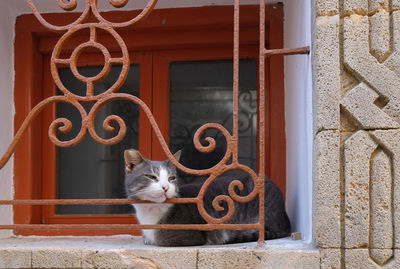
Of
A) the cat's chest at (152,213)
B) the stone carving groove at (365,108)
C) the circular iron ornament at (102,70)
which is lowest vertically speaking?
the cat's chest at (152,213)

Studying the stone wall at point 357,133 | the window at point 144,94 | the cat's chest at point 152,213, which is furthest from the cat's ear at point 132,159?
the stone wall at point 357,133

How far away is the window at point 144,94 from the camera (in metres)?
3.52

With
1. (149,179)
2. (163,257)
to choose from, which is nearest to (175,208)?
(149,179)

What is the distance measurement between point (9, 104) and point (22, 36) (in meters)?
0.53

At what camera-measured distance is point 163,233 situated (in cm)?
269

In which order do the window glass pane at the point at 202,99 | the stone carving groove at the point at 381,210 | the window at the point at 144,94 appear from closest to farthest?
the stone carving groove at the point at 381,210 → the window at the point at 144,94 → the window glass pane at the point at 202,99

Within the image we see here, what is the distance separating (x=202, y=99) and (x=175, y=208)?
1121mm

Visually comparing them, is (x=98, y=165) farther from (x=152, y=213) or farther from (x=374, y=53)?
(x=374, y=53)

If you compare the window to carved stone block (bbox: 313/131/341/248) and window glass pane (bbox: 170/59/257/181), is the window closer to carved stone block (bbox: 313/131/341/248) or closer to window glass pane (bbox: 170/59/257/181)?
window glass pane (bbox: 170/59/257/181)

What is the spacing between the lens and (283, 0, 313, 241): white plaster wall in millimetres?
2438

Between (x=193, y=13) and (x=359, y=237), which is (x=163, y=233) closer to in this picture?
(x=359, y=237)

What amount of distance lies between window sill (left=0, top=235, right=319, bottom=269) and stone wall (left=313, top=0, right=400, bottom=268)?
0.53ft

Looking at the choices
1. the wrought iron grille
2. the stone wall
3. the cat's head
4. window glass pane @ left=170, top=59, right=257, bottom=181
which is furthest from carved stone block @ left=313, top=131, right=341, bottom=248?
window glass pane @ left=170, top=59, right=257, bottom=181

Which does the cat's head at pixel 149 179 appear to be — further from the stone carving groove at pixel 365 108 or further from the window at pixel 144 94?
the stone carving groove at pixel 365 108
